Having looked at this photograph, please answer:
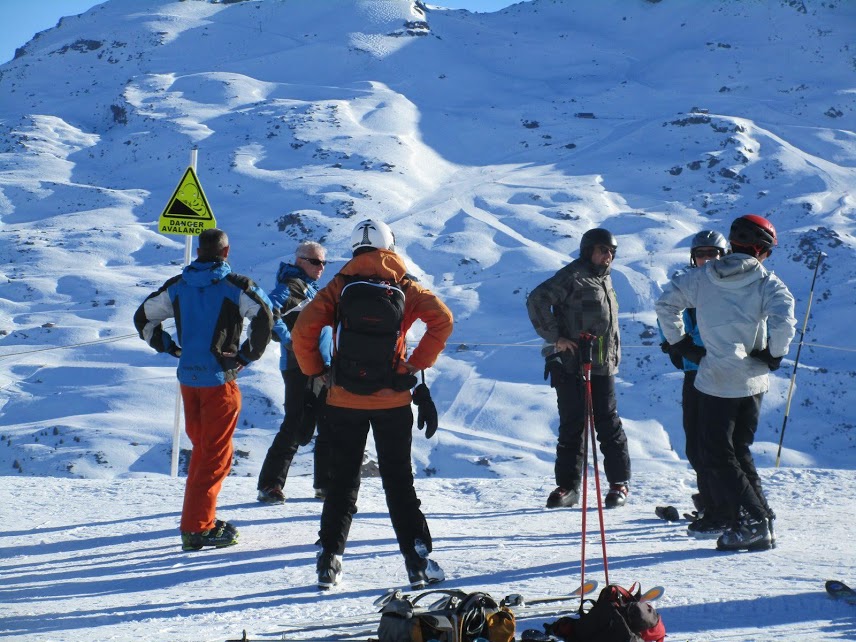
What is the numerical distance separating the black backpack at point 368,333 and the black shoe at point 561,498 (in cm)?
299

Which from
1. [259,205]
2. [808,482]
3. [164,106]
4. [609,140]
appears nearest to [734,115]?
[609,140]

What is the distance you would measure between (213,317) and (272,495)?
2119mm

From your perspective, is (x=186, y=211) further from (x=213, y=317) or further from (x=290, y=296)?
(x=213, y=317)

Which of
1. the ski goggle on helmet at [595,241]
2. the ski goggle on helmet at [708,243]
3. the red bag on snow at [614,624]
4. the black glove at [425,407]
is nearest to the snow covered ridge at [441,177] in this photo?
the ski goggle on helmet at [595,241]

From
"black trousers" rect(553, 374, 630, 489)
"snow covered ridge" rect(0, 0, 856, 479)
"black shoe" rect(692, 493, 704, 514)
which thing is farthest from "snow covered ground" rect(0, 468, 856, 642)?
"snow covered ridge" rect(0, 0, 856, 479)

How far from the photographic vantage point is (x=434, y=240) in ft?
124

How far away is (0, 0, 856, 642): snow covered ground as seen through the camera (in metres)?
5.02

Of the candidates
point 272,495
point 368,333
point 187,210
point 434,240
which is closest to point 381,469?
point 368,333

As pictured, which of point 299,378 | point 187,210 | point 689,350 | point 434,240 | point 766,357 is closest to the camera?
point 766,357

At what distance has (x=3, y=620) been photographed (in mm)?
4223

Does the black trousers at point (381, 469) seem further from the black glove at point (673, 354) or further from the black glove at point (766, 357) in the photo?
the black glove at point (766, 357)

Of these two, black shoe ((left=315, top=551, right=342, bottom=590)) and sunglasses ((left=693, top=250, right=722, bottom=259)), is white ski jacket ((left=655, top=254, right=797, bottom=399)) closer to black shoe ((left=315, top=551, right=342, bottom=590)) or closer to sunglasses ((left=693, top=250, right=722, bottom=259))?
sunglasses ((left=693, top=250, right=722, bottom=259))

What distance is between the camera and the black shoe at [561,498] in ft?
23.3

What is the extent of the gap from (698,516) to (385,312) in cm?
316
